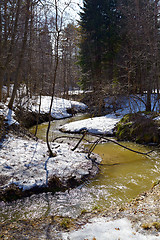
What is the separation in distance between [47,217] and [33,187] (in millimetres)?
1260

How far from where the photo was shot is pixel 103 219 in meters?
3.24

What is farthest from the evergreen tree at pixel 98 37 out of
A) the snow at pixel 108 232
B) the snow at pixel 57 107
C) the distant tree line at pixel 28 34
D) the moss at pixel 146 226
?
the moss at pixel 146 226

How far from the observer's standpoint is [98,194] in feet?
16.3

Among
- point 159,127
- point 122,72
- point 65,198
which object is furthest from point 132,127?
point 122,72

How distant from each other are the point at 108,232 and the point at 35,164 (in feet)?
12.5

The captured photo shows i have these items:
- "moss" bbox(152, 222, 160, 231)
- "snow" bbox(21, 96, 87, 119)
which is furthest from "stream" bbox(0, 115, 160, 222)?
"snow" bbox(21, 96, 87, 119)

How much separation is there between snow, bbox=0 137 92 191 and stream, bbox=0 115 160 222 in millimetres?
465

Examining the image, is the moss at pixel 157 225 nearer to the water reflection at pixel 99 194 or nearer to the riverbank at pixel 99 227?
the riverbank at pixel 99 227

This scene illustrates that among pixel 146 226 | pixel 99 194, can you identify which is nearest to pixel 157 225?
pixel 146 226

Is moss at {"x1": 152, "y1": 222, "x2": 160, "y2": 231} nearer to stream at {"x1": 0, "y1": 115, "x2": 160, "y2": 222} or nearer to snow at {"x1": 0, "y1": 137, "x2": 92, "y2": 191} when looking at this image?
stream at {"x1": 0, "y1": 115, "x2": 160, "y2": 222}

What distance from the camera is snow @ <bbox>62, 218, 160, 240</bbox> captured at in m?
2.51

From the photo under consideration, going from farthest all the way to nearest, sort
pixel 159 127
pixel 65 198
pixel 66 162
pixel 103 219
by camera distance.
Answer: pixel 159 127, pixel 66 162, pixel 65 198, pixel 103 219

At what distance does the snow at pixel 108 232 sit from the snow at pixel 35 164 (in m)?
2.46

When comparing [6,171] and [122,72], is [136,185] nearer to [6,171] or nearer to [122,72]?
[6,171]
